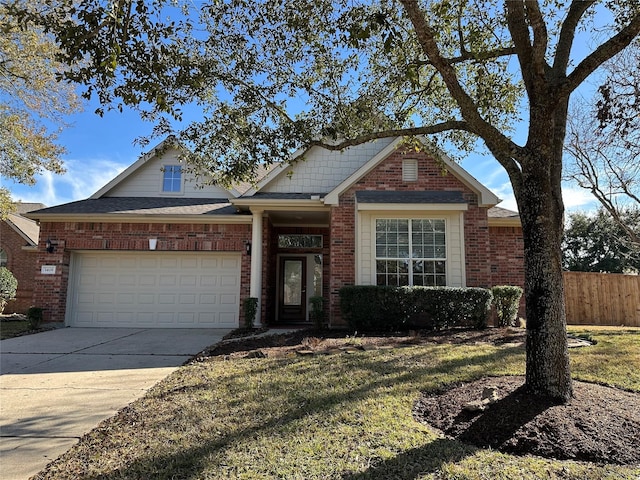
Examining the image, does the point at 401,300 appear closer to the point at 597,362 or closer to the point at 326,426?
the point at 597,362

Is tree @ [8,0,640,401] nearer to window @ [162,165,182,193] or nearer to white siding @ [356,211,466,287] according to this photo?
white siding @ [356,211,466,287]


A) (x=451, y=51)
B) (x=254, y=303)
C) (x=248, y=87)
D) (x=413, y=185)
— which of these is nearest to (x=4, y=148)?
(x=254, y=303)

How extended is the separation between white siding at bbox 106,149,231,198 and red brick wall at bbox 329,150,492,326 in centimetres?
483

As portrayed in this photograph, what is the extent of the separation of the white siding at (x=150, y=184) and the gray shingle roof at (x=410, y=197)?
5.26 m

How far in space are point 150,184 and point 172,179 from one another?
0.75 m

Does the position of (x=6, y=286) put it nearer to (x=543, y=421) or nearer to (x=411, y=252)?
(x=411, y=252)

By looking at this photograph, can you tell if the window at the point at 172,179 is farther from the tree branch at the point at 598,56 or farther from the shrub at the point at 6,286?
the tree branch at the point at 598,56

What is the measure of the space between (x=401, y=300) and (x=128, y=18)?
741cm

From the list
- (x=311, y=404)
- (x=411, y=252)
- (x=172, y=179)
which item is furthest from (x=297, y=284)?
(x=311, y=404)

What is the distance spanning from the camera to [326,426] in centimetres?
378

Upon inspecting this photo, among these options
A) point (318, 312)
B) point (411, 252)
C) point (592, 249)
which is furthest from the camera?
point (592, 249)

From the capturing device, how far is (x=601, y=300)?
47.0 feet

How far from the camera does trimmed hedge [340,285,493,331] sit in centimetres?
945

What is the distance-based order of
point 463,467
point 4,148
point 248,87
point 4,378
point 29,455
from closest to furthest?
point 463,467 → point 29,455 → point 4,378 → point 248,87 → point 4,148
